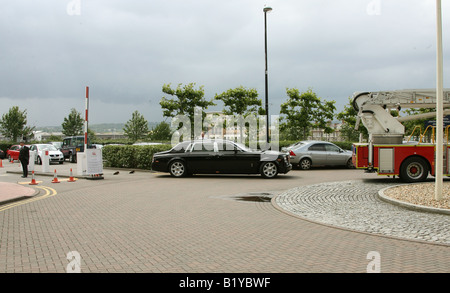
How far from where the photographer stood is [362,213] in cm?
855

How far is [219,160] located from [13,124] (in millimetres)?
52339

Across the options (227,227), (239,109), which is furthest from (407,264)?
(239,109)

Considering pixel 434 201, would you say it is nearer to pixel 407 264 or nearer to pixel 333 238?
pixel 333 238

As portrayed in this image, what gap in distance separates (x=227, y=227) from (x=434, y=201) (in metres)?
5.27

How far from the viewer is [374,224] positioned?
7430 mm

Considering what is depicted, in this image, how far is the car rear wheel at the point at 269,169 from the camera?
16.1m

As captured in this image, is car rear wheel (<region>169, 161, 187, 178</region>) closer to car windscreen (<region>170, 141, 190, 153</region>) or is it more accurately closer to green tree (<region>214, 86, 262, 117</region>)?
car windscreen (<region>170, 141, 190, 153</region>)

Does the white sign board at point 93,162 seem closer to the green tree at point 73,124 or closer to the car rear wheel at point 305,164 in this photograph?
the car rear wheel at point 305,164

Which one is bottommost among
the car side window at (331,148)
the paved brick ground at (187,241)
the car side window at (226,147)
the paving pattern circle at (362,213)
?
the paving pattern circle at (362,213)

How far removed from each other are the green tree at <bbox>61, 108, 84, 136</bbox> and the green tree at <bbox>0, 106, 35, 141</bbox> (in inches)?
555

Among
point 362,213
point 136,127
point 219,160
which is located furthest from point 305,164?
point 136,127

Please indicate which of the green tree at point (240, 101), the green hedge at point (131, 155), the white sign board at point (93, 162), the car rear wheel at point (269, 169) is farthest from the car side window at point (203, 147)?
the green tree at point (240, 101)

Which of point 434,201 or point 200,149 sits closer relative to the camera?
point 434,201

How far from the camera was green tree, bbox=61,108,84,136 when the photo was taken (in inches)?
2908
